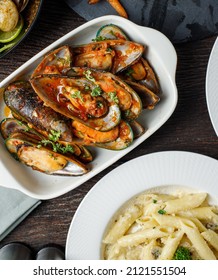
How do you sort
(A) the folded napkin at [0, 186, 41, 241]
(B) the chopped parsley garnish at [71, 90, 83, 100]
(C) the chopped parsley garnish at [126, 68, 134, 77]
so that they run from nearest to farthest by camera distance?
(B) the chopped parsley garnish at [71, 90, 83, 100] < (C) the chopped parsley garnish at [126, 68, 134, 77] < (A) the folded napkin at [0, 186, 41, 241]

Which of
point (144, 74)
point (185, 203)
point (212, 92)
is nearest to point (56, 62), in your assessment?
point (144, 74)

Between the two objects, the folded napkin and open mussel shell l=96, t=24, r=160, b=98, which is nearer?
open mussel shell l=96, t=24, r=160, b=98

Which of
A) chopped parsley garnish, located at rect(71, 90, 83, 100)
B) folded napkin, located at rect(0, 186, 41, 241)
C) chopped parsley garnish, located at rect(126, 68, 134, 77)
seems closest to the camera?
chopped parsley garnish, located at rect(71, 90, 83, 100)

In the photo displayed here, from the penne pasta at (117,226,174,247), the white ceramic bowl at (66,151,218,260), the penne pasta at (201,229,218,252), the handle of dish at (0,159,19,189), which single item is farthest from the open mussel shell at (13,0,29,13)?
the penne pasta at (201,229,218,252)

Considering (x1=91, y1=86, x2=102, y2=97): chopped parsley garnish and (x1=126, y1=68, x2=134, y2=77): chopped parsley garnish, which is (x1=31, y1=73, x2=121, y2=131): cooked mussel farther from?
(x1=126, y1=68, x2=134, y2=77): chopped parsley garnish

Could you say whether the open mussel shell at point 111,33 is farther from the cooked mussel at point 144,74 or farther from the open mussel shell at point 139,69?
the cooked mussel at point 144,74

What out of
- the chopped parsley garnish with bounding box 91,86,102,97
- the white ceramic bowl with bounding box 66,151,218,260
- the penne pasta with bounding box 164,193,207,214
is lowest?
the penne pasta with bounding box 164,193,207,214

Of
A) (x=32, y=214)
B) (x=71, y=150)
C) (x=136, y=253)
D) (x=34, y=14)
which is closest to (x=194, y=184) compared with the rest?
(x=136, y=253)
